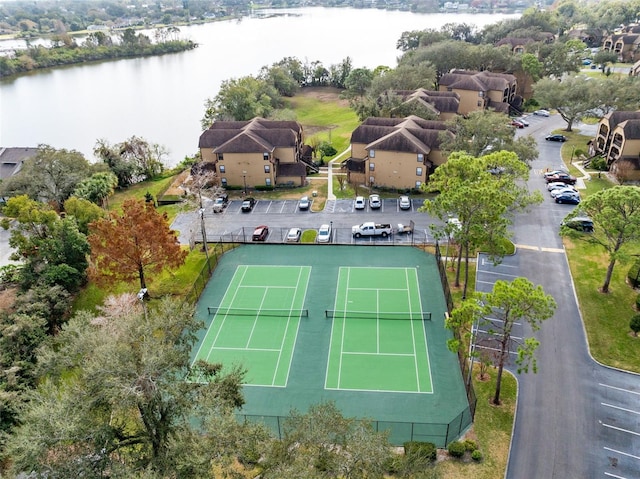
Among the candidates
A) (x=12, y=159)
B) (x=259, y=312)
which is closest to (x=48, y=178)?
(x=12, y=159)

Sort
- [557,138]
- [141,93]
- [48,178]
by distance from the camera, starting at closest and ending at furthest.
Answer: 1. [48,178]
2. [557,138]
3. [141,93]

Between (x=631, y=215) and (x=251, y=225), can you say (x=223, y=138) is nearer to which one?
(x=251, y=225)

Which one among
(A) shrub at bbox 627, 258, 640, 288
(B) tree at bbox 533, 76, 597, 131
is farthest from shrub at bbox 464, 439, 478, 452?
(B) tree at bbox 533, 76, 597, 131

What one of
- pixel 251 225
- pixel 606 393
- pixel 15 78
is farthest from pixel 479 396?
pixel 15 78

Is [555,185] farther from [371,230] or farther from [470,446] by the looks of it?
A: [470,446]

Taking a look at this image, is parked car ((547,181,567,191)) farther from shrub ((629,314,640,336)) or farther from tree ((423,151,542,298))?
shrub ((629,314,640,336))

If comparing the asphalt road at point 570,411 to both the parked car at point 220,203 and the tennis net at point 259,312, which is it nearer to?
the tennis net at point 259,312

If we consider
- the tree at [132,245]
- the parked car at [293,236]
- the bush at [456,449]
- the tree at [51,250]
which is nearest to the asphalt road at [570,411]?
the bush at [456,449]
